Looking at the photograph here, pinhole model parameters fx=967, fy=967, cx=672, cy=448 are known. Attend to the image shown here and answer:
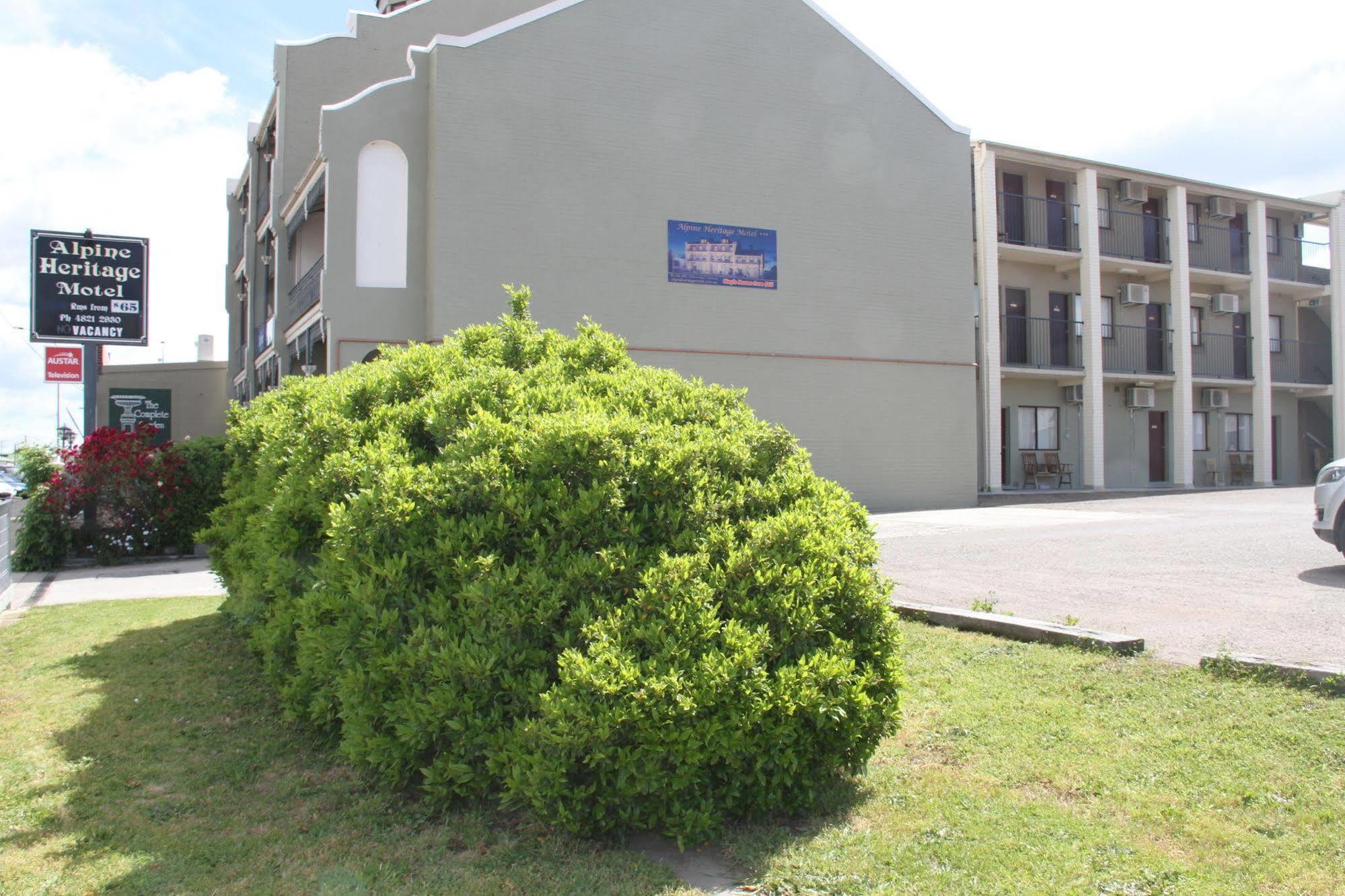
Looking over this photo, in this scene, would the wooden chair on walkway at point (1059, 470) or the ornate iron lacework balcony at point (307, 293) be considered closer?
the ornate iron lacework balcony at point (307, 293)

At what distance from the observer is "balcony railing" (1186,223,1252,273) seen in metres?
28.6

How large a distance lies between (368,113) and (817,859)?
57.7ft

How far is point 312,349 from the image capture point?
2012 cm

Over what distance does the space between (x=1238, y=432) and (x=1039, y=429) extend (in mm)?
8118

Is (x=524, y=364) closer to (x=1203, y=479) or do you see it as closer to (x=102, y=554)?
(x=102, y=554)

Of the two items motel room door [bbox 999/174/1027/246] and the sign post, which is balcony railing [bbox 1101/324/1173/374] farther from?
the sign post

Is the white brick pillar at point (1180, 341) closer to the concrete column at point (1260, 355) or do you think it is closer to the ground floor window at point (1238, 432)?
the concrete column at point (1260, 355)

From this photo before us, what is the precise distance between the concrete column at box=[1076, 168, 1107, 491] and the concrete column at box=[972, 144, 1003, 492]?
9.04ft

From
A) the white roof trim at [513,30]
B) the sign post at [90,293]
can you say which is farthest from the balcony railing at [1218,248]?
the sign post at [90,293]

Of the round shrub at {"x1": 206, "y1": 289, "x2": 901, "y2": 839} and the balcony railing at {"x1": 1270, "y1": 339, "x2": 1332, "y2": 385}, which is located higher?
the balcony railing at {"x1": 1270, "y1": 339, "x2": 1332, "y2": 385}

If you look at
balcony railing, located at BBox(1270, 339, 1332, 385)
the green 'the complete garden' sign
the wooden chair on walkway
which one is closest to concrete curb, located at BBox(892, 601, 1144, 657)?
the wooden chair on walkway

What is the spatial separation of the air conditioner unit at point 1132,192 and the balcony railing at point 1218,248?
2378 millimetres

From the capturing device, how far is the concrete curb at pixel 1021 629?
5387 mm

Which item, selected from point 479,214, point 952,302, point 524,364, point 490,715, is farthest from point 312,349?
point 490,715
